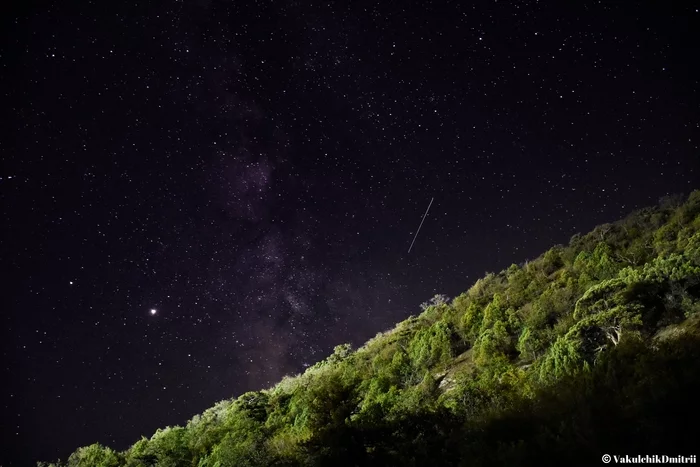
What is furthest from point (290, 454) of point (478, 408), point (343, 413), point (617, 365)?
point (617, 365)

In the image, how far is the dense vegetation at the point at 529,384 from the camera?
441cm

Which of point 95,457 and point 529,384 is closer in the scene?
point 529,384

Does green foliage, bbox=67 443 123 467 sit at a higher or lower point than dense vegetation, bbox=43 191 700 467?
higher

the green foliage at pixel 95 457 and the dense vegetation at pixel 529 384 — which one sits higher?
the green foliage at pixel 95 457

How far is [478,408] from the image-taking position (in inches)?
262

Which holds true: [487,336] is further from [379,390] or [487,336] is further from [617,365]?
[617,365]

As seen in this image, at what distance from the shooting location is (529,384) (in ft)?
23.8

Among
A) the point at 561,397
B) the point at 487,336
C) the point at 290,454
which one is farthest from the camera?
the point at 487,336

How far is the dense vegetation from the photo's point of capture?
4.41m

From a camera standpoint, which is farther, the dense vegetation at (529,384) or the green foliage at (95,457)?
the green foliage at (95,457)

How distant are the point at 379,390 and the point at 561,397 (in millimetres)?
10610

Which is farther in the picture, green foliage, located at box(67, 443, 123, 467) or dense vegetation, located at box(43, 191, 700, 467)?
green foliage, located at box(67, 443, 123, 467)

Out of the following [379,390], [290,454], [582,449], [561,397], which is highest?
[379,390]

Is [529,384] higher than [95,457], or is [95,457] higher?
[95,457]
